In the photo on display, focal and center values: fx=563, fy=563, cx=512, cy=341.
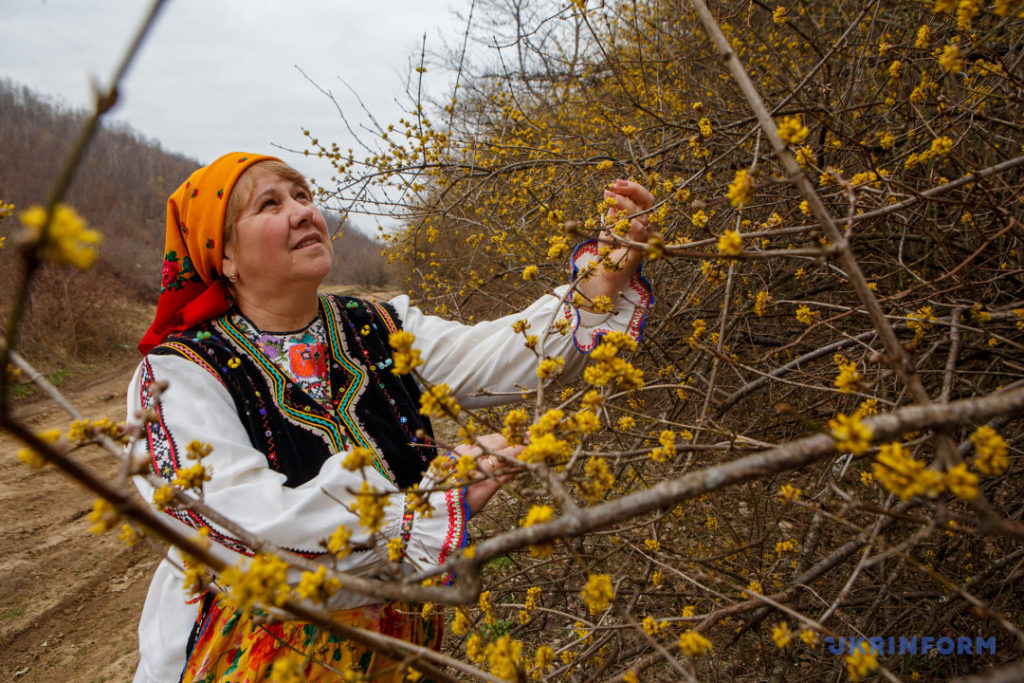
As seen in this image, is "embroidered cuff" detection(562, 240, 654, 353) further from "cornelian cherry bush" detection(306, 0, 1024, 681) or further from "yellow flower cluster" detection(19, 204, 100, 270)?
"yellow flower cluster" detection(19, 204, 100, 270)

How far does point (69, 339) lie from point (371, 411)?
12064 mm

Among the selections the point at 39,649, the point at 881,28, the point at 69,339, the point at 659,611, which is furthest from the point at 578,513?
the point at 69,339

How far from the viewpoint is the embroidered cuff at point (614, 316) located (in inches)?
72.5

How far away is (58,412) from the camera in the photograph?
8383 mm

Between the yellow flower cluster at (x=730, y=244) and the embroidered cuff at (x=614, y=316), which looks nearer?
the yellow flower cluster at (x=730, y=244)

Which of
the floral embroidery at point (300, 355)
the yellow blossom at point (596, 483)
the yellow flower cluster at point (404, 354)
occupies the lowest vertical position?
the yellow blossom at point (596, 483)

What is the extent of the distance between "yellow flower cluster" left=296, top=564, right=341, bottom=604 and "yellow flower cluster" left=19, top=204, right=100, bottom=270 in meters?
0.51

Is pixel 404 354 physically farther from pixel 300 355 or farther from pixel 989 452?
pixel 300 355

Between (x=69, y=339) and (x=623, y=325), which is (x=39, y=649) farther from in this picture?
(x=69, y=339)

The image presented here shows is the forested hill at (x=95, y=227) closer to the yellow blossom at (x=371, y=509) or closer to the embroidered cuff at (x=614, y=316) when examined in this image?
the yellow blossom at (x=371, y=509)

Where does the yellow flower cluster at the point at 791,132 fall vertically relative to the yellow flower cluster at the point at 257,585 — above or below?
above

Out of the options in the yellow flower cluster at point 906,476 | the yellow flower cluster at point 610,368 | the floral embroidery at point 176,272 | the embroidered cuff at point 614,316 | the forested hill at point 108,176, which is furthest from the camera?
the forested hill at point 108,176

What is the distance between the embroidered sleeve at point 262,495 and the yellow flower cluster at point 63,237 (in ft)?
2.96

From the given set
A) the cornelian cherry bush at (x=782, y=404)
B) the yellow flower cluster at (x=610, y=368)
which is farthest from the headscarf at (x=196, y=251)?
the yellow flower cluster at (x=610, y=368)
